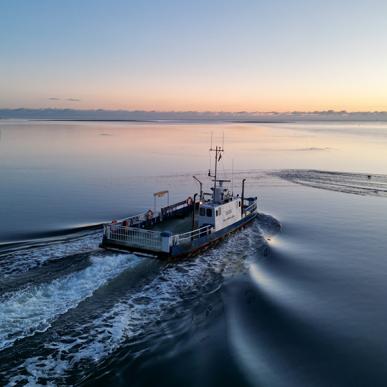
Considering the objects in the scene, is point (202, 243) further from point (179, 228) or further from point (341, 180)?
point (341, 180)

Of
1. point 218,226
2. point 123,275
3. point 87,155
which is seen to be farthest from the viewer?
point 87,155

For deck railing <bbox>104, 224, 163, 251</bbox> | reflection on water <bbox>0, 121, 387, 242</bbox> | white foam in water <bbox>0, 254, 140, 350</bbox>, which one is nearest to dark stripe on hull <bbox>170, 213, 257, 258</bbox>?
deck railing <bbox>104, 224, 163, 251</bbox>

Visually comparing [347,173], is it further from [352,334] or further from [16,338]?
[16,338]

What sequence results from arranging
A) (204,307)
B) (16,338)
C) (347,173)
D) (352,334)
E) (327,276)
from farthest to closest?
1. (347,173)
2. (327,276)
3. (204,307)
4. (352,334)
5. (16,338)

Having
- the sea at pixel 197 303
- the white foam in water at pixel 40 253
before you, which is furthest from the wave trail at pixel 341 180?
the white foam in water at pixel 40 253

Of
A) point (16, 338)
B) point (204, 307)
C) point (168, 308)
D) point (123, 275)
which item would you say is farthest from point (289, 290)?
point (16, 338)

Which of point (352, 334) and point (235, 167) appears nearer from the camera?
point (352, 334)

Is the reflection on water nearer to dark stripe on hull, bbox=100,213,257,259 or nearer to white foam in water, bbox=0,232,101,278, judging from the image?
white foam in water, bbox=0,232,101,278
